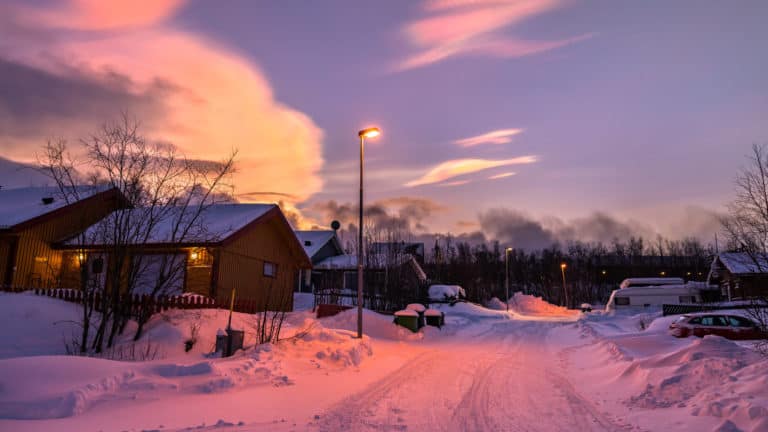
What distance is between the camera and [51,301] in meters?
14.4

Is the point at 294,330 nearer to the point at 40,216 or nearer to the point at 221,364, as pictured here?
the point at 221,364

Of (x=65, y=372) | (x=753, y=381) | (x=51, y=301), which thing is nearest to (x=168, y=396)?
(x=65, y=372)

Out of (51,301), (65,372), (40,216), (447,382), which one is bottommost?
(447,382)

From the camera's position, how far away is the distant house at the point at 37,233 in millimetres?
22125

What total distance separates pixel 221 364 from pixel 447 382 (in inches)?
195

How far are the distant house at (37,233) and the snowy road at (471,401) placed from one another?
16.4 meters

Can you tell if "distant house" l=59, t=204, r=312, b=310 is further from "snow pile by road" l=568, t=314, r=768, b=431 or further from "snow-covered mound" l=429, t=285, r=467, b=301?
"snow-covered mound" l=429, t=285, r=467, b=301

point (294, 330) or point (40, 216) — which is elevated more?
point (40, 216)

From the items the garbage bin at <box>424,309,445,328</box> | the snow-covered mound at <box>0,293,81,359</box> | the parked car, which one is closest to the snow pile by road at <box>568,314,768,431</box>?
the parked car

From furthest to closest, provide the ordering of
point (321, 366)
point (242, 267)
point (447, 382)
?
point (242, 267), point (321, 366), point (447, 382)

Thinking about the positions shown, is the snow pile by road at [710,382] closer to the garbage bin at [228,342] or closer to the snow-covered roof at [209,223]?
the garbage bin at [228,342]

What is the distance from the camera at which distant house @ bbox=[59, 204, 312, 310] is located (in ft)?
70.3

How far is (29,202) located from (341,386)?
2419 centimetres

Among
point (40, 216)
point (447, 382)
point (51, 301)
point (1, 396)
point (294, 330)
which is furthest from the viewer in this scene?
point (40, 216)
